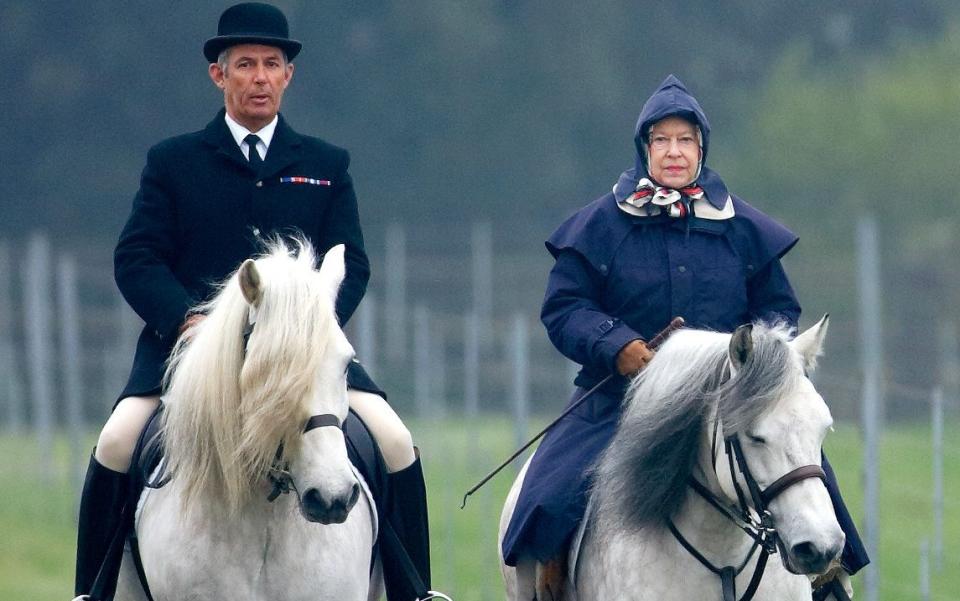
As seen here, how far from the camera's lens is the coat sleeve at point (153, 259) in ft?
21.9

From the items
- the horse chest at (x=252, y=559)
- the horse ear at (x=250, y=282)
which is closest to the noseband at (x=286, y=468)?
the horse chest at (x=252, y=559)

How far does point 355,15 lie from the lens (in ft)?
144

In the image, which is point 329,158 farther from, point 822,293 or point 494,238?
point 494,238

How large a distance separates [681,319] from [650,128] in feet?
2.59

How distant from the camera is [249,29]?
272 inches

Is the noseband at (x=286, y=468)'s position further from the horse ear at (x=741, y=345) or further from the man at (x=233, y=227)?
the horse ear at (x=741, y=345)

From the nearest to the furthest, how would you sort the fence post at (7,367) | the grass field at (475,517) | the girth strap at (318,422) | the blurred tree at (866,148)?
the girth strap at (318,422) → the grass field at (475,517) → the fence post at (7,367) → the blurred tree at (866,148)

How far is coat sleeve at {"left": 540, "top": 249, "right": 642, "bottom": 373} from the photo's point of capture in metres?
6.71

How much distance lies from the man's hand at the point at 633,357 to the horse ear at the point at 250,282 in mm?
1237

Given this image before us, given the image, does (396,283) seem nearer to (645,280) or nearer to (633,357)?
(645,280)

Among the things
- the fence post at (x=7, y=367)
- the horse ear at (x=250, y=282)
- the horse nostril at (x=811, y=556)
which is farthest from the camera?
the fence post at (x=7, y=367)

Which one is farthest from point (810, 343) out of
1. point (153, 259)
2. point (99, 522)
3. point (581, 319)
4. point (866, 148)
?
point (866, 148)

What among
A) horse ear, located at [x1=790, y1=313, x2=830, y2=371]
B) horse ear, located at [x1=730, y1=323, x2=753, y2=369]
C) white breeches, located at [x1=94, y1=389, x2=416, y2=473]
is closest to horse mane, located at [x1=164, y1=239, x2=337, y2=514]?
white breeches, located at [x1=94, y1=389, x2=416, y2=473]

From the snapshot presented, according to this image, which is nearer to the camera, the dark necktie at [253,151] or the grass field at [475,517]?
the dark necktie at [253,151]
